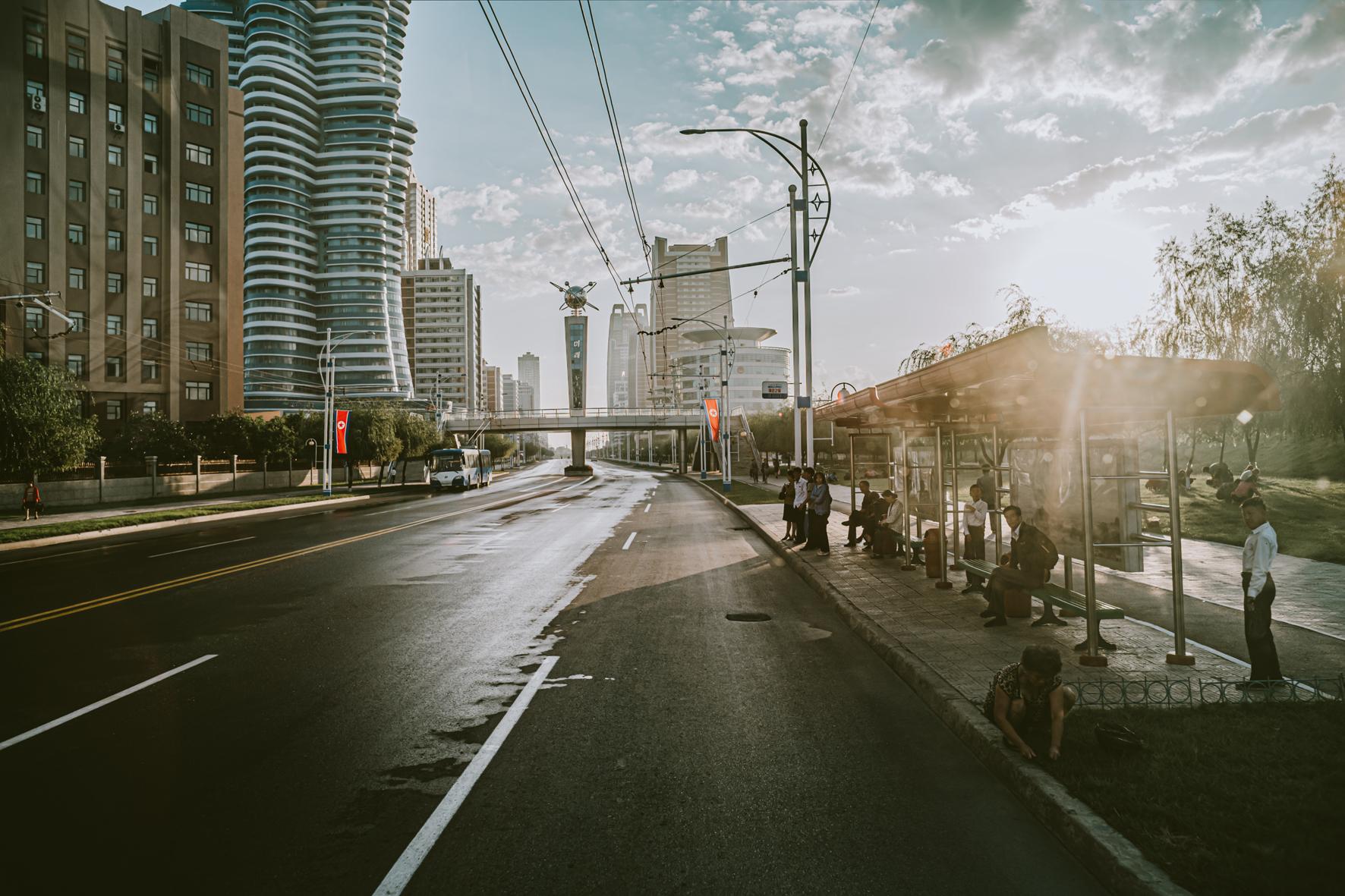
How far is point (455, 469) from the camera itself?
5234 centimetres

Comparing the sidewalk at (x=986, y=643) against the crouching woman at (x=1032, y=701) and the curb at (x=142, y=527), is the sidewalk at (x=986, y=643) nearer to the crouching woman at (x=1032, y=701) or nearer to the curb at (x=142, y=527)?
the crouching woman at (x=1032, y=701)

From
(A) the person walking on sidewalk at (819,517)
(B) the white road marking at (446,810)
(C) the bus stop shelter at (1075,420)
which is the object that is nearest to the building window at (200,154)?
(A) the person walking on sidewalk at (819,517)

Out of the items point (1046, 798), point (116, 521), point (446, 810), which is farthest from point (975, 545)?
point (116, 521)

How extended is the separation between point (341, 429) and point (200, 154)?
3450cm

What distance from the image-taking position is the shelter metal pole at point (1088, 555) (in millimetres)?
7449

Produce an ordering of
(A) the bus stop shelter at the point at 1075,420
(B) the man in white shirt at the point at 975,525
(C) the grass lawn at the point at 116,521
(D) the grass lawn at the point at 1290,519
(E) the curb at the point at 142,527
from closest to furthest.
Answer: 1. (A) the bus stop shelter at the point at 1075,420
2. (B) the man in white shirt at the point at 975,525
3. (D) the grass lawn at the point at 1290,519
4. (E) the curb at the point at 142,527
5. (C) the grass lawn at the point at 116,521

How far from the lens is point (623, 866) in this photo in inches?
157

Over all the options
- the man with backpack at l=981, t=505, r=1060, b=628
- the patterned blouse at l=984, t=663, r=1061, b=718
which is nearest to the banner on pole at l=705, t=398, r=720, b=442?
the man with backpack at l=981, t=505, r=1060, b=628

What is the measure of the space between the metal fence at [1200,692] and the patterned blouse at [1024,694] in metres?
0.77

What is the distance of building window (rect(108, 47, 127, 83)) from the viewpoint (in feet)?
187

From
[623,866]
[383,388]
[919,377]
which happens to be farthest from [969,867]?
[383,388]

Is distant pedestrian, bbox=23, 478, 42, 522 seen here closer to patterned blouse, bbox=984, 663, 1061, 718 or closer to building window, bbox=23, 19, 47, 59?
patterned blouse, bbox=984, 663, 1061, 718

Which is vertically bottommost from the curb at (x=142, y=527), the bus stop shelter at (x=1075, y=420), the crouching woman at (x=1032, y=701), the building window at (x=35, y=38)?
the curb at (x=142, y=527)

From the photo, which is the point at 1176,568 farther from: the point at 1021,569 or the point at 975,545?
the point at 975,545
